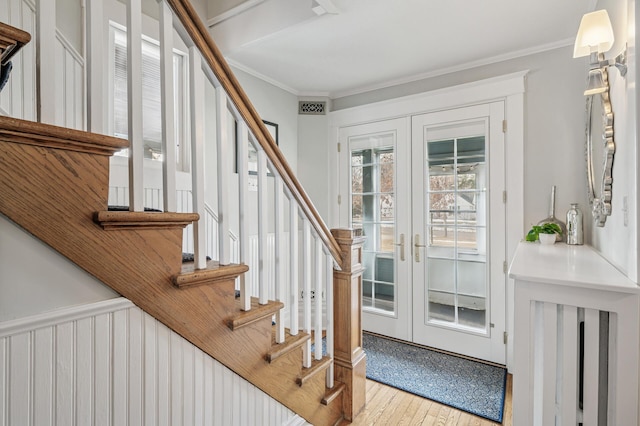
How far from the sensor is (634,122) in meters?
1.08

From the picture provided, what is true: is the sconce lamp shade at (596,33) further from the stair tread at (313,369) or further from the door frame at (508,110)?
the stair tread at (313,369)

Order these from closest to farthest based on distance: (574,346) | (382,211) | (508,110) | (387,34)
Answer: (574,346), (387,34), (508,110), (382,211)

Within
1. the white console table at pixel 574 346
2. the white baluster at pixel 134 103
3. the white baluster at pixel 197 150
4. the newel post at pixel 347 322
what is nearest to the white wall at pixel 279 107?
the newel post at pixel 347 322

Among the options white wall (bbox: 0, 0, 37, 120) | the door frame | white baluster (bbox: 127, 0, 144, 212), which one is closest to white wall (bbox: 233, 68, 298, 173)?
the door frame

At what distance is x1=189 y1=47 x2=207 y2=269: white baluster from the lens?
40.6 inches

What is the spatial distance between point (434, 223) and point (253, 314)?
2.26 m

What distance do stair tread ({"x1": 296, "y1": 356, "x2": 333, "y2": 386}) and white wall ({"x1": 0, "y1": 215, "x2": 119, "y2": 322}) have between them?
39.9 inches

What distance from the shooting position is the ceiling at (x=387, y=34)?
6.66 feet

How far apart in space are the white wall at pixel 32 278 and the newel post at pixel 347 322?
4.29 ft

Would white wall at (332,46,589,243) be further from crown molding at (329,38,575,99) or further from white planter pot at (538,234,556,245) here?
white planter pot at (538,234,556,245)

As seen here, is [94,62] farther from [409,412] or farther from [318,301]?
[409,412]

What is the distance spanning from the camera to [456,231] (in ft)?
9.43

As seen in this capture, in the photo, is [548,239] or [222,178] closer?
[222,178]

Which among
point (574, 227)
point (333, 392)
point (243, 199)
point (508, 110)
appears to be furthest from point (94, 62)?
point (508, 110)
